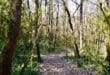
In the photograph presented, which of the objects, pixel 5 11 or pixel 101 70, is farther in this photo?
pixel 101 70

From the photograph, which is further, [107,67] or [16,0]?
[107,67]

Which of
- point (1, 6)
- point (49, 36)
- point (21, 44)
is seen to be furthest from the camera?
point (49, 36)

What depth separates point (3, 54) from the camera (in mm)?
7727

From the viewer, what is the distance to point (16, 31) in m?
7.76

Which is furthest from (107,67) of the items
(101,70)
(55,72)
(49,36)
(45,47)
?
(49,36)

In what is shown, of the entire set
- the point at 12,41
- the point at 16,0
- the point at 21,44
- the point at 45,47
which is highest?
the point at 16,0

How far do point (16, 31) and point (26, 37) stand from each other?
5.81 metres

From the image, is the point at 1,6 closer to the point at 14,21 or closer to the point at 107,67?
the point at 14,21

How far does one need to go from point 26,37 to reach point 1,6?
2422 mm

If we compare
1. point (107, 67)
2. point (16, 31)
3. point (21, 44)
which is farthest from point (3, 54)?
point (21, 44)

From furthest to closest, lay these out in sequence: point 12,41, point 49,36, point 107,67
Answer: point 49,36, point 107,67, point 12,41

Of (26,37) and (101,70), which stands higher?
(26,37)

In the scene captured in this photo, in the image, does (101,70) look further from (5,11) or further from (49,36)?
(49,36)

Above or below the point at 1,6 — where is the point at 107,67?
below
